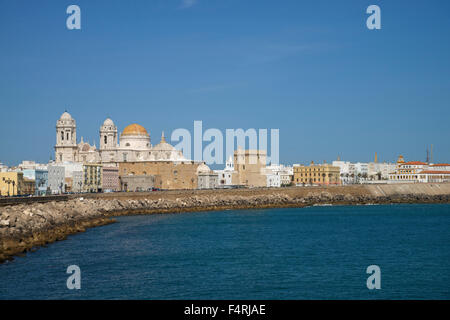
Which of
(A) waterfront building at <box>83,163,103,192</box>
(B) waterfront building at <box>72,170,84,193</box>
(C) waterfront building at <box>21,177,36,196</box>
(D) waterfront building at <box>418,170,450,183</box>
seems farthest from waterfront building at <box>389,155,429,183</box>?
(C) waterfront building at <box>21,177,36,196</box>

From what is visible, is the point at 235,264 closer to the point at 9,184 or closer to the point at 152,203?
the point at 152,203

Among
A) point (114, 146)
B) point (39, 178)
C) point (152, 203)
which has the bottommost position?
point (152, 203)

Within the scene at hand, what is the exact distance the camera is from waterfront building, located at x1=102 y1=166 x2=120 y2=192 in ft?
280

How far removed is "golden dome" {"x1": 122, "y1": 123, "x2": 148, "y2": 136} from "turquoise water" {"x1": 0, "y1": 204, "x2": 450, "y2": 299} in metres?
52.9

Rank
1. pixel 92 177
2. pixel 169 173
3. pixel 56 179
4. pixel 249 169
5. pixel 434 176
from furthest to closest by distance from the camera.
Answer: pixel 434 176 < pixel 249 169 < pixel 169 173 < pixel 92 177 < pixel 56 179

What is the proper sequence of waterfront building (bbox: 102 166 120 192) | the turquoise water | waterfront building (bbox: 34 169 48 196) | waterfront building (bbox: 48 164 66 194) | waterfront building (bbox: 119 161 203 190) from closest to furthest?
the turquoise water, waterfront building (bbox: 34 169 48 196), waterfront building (bbox: 48 164 66 194), waterfront building (bbox: 102 166 120 192), waterfront building (bbox: 119 161 203 190)

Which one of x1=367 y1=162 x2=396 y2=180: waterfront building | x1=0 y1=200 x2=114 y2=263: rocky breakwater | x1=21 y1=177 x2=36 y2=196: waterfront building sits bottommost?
x1=0 y1=200 x2=114 y2=263: rocky breakwater

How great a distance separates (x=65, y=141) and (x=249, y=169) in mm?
32159

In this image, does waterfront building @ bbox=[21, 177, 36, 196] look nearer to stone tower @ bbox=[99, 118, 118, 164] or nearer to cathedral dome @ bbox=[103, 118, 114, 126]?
stone tower @ bbox=[99, 118, 118, 164]

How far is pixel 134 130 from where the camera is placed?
312ft

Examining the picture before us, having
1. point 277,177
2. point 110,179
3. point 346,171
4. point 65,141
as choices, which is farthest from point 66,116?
point 346,171
